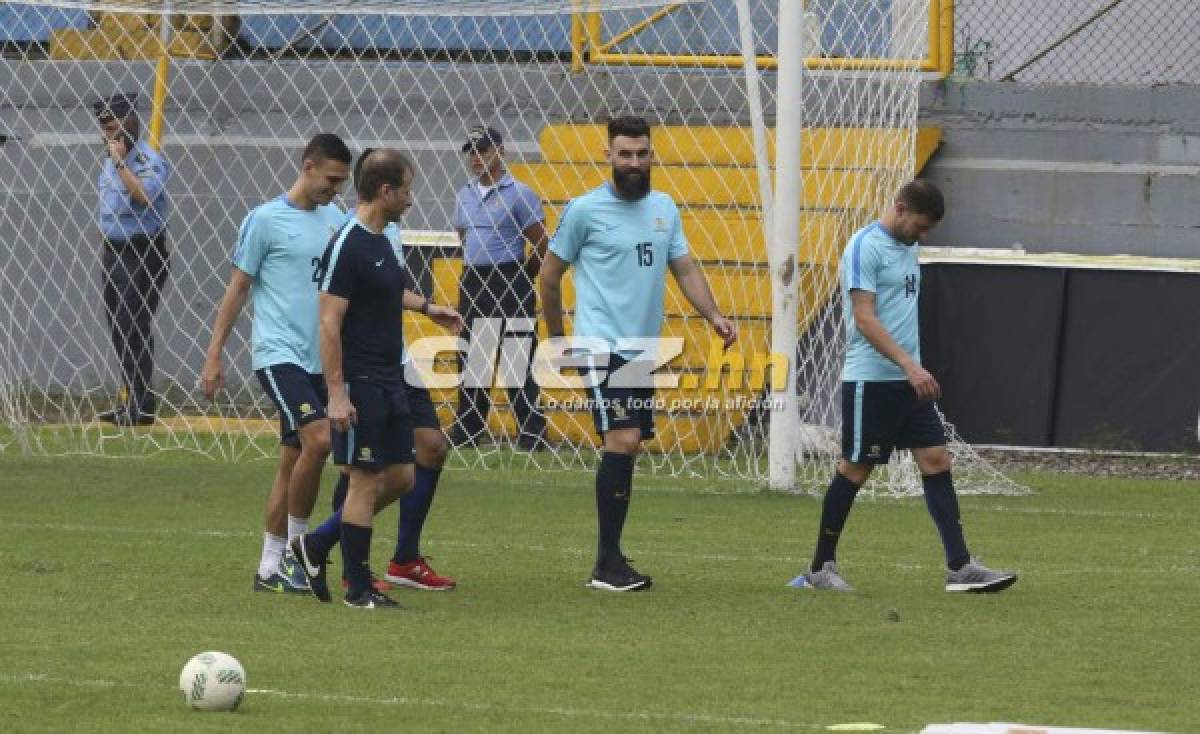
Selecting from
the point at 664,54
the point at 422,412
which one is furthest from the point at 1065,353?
the point at 422,412

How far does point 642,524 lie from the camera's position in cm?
A: 1310

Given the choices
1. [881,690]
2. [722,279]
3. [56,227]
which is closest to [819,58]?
[722,279]

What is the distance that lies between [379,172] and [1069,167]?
9.80 m

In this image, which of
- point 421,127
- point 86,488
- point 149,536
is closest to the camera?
point 149,536

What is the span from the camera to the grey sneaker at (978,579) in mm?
10359

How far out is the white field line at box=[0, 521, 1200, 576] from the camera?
11328 mm

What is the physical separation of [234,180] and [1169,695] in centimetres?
1312

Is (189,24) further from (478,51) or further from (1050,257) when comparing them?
(1050,257)

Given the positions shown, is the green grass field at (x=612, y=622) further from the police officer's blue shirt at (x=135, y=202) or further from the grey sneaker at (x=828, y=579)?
the police officer's blue shirt at (x=135, y=202)

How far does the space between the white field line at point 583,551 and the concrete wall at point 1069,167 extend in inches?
278

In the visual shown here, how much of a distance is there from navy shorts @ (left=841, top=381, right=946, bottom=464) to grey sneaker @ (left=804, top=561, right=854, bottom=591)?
0.47 metres

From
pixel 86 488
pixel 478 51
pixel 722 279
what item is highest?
pixel 478 51

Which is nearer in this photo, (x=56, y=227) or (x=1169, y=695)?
(x=1169, y=695)

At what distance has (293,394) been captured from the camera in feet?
34.1
